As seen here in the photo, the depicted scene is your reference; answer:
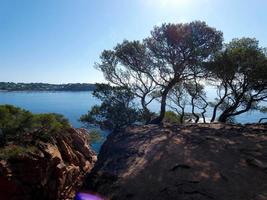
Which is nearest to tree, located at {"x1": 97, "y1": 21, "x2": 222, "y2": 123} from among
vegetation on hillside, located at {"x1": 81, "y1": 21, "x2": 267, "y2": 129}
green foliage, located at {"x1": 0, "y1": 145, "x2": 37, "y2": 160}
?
vegetation on hillside, located at {"x1": 81, "y1": 21, "x2": 267, "y2": 129}

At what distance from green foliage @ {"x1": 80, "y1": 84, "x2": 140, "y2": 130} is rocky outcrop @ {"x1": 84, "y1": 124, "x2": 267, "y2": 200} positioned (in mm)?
14537

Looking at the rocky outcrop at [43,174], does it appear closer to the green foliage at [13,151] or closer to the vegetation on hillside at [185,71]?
the green foliage at [13,151]

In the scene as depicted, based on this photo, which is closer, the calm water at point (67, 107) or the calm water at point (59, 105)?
the calm water at point (67, 107)

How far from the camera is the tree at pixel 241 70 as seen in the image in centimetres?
1967

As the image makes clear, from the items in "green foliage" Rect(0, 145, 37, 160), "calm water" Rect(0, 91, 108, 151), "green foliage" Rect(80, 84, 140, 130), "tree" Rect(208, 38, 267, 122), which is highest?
"tree" Rect(208, 38, 267, 122)

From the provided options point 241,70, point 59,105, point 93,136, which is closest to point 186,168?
point 241,70

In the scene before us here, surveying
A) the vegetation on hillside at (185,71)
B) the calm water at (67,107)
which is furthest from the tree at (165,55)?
the calm water at (67,107)

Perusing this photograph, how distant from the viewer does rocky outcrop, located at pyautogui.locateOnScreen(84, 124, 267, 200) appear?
642cm

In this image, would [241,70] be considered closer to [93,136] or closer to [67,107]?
[93,136]

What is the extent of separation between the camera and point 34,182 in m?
16.3

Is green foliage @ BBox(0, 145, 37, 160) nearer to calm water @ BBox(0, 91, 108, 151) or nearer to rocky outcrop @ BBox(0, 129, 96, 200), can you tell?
rocky outcrop @ BBox(0, 129, 96, 200)

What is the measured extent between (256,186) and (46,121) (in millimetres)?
17318

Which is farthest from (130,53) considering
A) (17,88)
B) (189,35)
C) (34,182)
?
(17,88)

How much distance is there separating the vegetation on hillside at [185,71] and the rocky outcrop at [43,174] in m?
6.83
